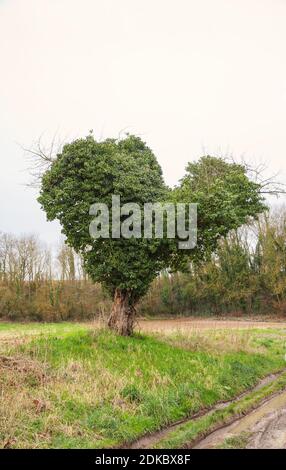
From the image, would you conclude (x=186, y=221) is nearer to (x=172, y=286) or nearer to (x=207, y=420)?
(x=207, y=420)

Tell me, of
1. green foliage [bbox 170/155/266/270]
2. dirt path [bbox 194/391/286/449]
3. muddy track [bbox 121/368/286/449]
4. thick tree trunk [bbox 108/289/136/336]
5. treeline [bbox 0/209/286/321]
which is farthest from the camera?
treeline [bbox 0/209/286/321]

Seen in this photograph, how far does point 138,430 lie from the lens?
9.86 metres

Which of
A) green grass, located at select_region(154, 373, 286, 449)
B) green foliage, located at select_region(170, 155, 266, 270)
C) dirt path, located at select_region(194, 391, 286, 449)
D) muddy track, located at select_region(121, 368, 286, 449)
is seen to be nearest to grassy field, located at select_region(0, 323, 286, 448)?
muddy track, located at select_region(121, 368, 286, 449)

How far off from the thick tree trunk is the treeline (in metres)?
27.1

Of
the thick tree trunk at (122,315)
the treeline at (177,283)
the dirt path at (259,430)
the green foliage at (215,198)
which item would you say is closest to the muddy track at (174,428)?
the dirt path at (259,430)

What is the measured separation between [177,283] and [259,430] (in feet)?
138

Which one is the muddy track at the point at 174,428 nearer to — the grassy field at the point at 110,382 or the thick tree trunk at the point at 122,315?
the grassy field at the point at 110,382

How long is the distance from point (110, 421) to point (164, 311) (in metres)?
A: 42.6

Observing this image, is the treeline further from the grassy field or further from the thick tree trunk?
the grassy field

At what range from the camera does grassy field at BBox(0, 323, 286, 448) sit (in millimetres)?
9352

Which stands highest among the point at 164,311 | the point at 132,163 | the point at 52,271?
the point at 132,163

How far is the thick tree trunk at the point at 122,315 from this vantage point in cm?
1794

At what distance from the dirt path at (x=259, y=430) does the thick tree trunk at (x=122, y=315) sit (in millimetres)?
6874
